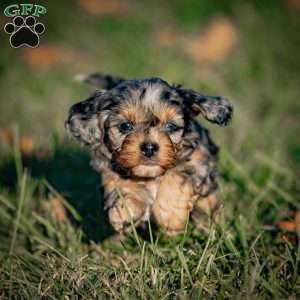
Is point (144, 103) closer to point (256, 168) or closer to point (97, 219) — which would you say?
point (97, 219)

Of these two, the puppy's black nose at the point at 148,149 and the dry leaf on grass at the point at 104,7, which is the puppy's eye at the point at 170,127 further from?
the dry leaf on grass at the point at 104,7

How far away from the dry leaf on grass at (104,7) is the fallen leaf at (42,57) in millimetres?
1479

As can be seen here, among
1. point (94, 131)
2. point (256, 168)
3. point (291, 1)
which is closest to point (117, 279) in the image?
point (94, 131)

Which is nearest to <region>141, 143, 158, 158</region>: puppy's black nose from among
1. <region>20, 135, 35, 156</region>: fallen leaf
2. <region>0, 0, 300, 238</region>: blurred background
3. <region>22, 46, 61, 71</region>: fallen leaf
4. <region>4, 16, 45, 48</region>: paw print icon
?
<region>0, 0, 300, 238</region>: blurred background

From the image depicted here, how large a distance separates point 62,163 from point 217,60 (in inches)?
140

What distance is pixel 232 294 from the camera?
3381 millimetres

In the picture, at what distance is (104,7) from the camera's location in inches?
408

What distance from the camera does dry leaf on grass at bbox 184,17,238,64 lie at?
8742mm

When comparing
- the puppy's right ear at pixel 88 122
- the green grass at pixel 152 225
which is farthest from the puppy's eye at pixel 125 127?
the green grass at pixel 152 225

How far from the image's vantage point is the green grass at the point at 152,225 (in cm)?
360

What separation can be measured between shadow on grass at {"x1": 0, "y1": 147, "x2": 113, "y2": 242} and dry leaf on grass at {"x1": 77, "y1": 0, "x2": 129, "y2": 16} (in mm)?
4675

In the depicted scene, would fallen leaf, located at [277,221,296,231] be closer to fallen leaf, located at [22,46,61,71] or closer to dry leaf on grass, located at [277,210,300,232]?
dry leaf on grass, located at [277,210,300,232]

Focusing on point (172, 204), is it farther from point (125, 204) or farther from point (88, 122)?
point (88, 122)

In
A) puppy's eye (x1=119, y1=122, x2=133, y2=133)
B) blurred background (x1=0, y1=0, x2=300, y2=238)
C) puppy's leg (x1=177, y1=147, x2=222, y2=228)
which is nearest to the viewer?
puppy's eye (x1=119, y1=122, x2=133, y2=133)
